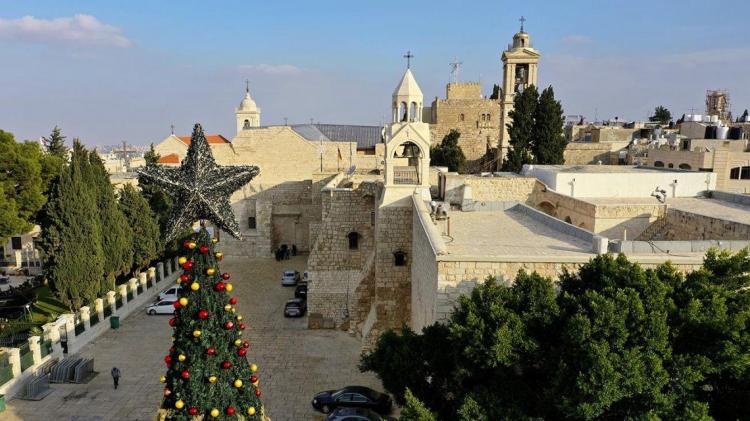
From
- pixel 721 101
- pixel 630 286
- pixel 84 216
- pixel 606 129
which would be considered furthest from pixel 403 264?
pixel 721 101

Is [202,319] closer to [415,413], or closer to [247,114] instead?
[415,413]

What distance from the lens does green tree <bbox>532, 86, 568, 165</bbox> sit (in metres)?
28.4

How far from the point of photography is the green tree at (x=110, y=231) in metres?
18.8

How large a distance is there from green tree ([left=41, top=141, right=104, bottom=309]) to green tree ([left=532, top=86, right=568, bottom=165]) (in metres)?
22.5

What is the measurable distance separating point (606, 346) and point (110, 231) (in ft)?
60.3

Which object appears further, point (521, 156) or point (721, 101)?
point (721, 101)

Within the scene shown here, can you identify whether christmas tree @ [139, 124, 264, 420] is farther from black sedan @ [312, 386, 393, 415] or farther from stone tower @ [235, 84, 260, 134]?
stone tower @ [235, 84, 260, 134]

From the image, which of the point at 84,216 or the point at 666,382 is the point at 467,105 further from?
the point at 666,382

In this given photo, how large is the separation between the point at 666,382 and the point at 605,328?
86 centimetres

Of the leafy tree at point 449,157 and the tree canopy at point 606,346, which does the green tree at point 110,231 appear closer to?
the tree canopy at point 606,346

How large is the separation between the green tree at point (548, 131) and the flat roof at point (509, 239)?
16145 millimetres

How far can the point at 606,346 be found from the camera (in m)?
5.83

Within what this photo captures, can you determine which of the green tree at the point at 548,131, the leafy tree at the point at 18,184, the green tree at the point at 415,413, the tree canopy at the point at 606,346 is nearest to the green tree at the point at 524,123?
the green tree at the point at 548,131

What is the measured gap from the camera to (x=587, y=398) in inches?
225
